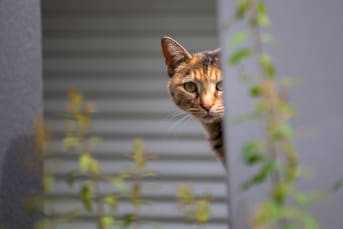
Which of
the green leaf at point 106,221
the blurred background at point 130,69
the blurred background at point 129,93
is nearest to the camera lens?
the green leaf at point 106,221

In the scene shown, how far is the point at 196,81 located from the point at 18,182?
1006 mm

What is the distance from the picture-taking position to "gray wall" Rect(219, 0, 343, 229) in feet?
7.39

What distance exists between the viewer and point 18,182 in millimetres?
2672

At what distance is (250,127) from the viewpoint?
2.27 meters

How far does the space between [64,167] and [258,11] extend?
3.54m

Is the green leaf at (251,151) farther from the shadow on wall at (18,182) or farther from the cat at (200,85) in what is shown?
the cat at (200,85)

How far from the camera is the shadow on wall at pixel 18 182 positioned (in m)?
2.66

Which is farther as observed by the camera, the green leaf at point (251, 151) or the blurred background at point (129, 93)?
the blurred background at point (129, 93)

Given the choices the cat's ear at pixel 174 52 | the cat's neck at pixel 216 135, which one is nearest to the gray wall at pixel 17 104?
the cat's ear at pixel 174 52

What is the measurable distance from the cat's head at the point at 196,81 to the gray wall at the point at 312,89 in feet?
3.28

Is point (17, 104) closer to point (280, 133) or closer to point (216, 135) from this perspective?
point (216, 135)

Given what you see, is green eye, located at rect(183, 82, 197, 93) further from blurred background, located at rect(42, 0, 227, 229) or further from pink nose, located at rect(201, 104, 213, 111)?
blurred background, located at rect(42, 0, 227, 229)

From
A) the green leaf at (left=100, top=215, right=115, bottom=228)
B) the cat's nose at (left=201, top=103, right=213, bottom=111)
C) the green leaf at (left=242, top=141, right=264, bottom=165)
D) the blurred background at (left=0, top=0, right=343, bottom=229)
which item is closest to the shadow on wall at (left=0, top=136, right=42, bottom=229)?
the green leaf at (left=100, top=215, right=115, bottom=228)

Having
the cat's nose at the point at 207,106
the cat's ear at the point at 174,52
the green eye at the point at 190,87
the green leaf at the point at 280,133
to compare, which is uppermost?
the cat's ear at the point at 174,52
